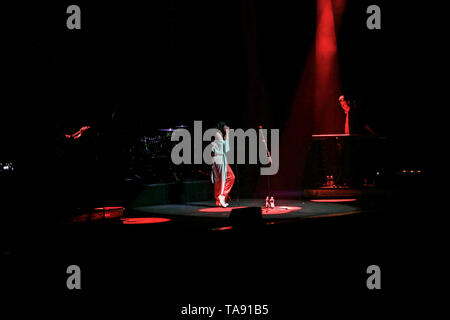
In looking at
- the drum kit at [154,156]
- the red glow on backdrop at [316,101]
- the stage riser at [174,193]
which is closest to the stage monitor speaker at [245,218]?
the stage riser at [174,193]

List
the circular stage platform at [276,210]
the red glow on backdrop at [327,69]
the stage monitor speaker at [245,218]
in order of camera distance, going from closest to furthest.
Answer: the stage monitor speaker at [245,218] → the circular stage platform at [276,210] → the red glow on backdrop at [327,69]

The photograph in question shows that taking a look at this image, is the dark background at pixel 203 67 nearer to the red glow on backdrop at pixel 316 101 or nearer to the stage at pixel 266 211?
the red glow on backdrop at pixel 316 101

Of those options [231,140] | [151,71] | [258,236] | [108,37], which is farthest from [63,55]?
[258,236]

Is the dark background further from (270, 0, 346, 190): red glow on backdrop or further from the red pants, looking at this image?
the red pants

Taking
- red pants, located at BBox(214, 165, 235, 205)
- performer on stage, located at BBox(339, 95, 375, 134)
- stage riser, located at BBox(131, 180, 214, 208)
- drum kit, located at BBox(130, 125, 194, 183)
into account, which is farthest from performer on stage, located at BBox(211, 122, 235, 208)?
performer on stage, located at BBox(339, 95, 375, 134)

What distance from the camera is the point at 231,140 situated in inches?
567

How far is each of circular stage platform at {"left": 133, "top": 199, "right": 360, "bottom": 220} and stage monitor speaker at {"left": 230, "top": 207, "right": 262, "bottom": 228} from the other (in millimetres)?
2985

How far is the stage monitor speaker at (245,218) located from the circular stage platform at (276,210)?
9.79 feet

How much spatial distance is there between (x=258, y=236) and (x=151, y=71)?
894 centimetres

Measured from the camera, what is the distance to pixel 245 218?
5.66 metres

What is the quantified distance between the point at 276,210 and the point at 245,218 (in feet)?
15.0

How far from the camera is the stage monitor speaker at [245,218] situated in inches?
219
